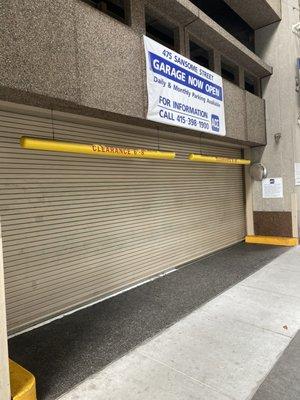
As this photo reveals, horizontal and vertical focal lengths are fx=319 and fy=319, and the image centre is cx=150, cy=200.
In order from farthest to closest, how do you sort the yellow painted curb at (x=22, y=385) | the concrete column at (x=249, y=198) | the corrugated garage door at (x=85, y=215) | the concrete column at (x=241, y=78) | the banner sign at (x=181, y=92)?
1. the concrete column at (x=249, y=198)
2. the concrete column at (x=241, y=78)
3. the banner sign at (x=181, y=92)
4. the corrugated garage door at (x=85, y=215)
5. the yellow painted curb at (x=22, y=385)

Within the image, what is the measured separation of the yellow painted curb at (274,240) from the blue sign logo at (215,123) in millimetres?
4165

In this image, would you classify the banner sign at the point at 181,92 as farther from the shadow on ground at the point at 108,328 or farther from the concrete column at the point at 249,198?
the concrete column at the point at 249,198

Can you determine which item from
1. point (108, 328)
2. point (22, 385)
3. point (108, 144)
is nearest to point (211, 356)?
point (108, 328)

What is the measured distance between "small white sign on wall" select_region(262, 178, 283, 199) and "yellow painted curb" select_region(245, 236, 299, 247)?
121 cm

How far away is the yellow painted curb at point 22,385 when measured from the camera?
2651mm

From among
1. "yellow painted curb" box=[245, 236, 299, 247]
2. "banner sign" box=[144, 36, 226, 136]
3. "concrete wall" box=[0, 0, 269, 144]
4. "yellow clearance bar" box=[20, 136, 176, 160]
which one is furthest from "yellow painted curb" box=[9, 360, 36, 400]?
"yellow painted curb" box=[245, 236, 299, 247]

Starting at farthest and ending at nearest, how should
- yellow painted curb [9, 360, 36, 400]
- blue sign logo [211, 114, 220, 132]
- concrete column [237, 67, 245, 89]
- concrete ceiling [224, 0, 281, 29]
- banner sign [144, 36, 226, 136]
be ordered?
1. concrete column [237, 67, 245, 89]
2. concrete ceiling [224, 0, 281, 29]
3. blue sign logo [211, 114, 220, 132]
4. banner sign [144, 36, 226, 136]
5. yellow painted curb [9, 360, 36, 400]

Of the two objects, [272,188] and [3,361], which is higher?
[272,188]

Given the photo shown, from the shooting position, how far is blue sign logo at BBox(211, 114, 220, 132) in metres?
6.67

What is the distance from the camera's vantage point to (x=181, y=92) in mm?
5742

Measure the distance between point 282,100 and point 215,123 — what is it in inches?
139

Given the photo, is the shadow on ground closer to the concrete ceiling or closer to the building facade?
the building facade

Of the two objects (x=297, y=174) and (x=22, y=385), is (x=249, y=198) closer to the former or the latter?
(x=297, y=174)

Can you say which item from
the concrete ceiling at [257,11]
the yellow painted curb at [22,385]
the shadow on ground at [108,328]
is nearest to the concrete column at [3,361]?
the yellow painted curb at [22,385]
